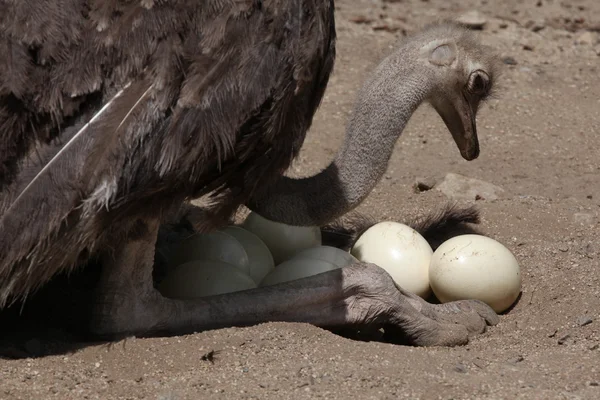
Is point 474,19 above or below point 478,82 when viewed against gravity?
below

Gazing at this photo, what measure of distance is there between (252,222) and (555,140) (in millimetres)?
2334

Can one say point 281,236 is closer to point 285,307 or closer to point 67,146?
point 285,307

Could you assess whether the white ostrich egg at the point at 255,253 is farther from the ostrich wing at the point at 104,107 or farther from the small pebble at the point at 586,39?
the small pebble at the point at 586,39

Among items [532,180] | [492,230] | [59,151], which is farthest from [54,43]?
[532,180]

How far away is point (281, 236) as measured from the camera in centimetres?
496

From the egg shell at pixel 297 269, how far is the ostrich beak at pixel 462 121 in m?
0.91

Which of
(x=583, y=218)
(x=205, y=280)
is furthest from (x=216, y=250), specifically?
(x=583, y=218)

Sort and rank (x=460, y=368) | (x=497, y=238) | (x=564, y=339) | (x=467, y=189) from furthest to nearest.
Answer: (x=467, y=189)
(x=497, y=238)
(x=564, y=339)
(x=460, y=368)

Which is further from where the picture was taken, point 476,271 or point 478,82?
point 478,82

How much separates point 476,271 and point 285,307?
0.83 metres

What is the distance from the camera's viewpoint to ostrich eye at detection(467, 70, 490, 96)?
5.00 metres

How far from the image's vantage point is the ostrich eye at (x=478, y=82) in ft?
16.4

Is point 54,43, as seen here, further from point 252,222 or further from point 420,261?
point 420,261

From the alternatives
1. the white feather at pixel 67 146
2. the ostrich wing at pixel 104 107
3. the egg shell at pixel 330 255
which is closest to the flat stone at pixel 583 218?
the egg shell at pixel 330 255
